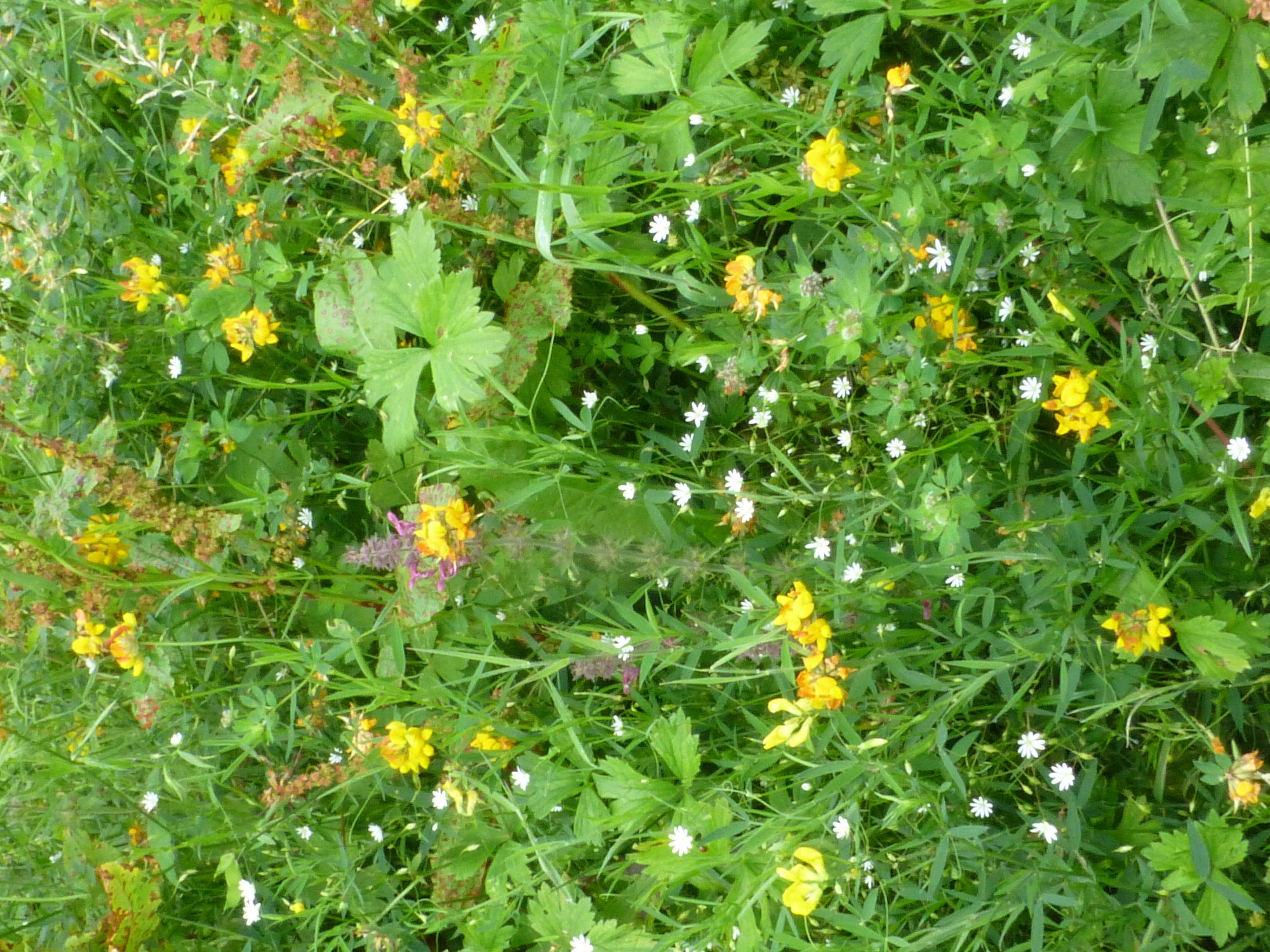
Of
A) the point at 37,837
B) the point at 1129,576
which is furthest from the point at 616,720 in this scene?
the point at 37,837

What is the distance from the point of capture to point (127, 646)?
2.71 metres

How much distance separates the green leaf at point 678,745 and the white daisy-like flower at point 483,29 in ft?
6.42

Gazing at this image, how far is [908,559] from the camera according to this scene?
7.77ft

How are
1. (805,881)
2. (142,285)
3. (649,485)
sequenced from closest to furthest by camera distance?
(805,881) → (649,485) → (142,285)

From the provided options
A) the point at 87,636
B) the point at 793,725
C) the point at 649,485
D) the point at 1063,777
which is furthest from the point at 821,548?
the point at 87,636

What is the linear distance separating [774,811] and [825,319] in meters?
1.16

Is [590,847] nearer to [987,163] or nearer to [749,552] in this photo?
[749,552]

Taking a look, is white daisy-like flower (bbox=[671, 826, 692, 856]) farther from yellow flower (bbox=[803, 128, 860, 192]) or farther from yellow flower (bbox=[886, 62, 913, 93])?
yellow flower (bbox=[886, 62, 913, 93])

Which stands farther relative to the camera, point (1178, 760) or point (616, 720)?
point (616, 720)

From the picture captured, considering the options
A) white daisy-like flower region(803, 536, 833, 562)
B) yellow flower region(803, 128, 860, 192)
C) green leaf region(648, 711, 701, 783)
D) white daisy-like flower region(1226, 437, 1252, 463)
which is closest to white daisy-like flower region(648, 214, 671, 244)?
yellow flower region(803, 128, 860, 192)

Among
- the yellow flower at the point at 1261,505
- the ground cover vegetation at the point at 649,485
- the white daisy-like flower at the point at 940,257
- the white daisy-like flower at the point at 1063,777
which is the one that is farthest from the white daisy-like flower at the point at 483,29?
the white daisy-like flower at the point at 1063,777

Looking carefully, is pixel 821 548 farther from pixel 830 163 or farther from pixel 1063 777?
pixel 830 163

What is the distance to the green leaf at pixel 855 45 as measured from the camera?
2.22 metres

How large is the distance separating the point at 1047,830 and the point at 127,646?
244 cm
